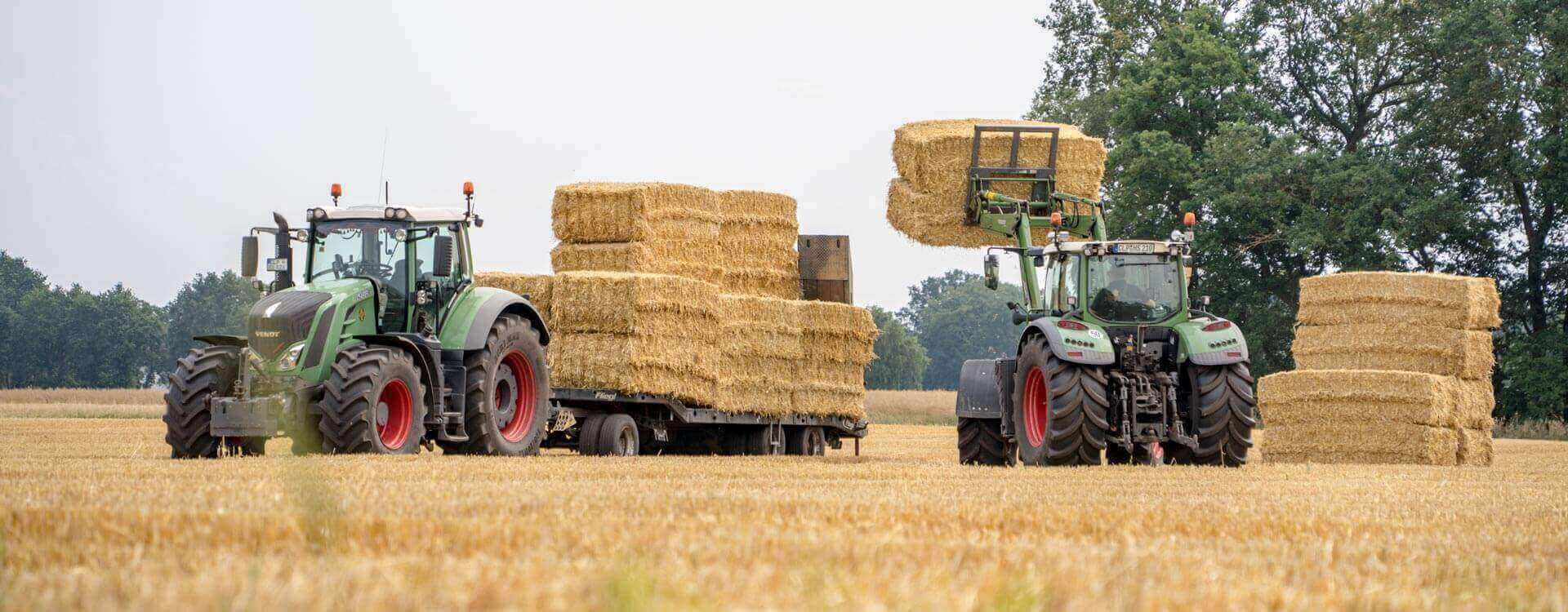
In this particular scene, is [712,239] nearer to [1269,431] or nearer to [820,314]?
[820,314]

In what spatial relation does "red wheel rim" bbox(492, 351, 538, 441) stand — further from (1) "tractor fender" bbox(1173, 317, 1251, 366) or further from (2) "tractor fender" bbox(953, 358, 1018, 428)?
(1) "tractor fender" bbox(1173, 317, 1251, 366)

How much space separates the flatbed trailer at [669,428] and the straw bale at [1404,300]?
5644mm

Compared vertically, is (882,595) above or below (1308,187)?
below

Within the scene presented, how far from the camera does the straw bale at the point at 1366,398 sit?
60.1ft

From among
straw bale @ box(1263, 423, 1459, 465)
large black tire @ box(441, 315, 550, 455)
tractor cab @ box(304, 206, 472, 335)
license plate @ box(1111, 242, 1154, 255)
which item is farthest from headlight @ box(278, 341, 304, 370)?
straw bale @ box(1263, 423, 1459, 465)

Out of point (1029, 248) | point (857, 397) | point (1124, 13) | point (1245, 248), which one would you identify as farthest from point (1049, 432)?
point (1124, 13)

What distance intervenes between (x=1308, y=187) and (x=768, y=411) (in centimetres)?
1828

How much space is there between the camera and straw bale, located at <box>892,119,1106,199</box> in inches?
754

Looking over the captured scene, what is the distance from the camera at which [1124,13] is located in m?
38.0

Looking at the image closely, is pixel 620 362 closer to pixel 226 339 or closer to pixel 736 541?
pixel 226 339

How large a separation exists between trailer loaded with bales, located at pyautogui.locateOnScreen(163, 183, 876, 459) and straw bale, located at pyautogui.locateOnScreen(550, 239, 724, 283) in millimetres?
19

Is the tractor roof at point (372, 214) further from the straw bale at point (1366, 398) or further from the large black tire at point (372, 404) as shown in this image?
the straw bale at point (1366, 398)

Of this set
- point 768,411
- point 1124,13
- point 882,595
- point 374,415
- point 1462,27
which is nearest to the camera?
point 882,595

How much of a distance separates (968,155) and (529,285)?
5.73m
